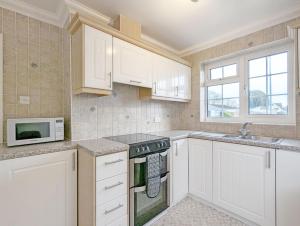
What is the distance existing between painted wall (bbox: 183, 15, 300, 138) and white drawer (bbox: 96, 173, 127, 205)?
1735 mm

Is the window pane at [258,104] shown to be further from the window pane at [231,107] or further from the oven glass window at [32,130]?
the oven glass window at [32,130]

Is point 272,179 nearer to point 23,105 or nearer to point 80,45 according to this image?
point 80,45

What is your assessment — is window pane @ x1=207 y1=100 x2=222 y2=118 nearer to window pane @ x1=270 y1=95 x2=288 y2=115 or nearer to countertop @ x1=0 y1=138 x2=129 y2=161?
window pane @ x1=270 y1=95 x2=288 y2=115

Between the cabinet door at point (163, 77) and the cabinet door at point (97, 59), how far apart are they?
0.70 meters

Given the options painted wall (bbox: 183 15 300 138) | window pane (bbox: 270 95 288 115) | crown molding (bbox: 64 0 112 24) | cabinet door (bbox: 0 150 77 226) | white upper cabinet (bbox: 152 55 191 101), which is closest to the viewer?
cabinet door (bbox: 0 150 77 226)

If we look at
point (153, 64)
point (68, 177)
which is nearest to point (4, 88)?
point (68, 177)

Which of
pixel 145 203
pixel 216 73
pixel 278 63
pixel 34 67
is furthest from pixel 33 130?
pixel 278 63

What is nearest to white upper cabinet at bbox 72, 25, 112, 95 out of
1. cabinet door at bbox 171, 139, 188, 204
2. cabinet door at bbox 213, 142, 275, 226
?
cabinet door at bbox 171, 139, 188, 204

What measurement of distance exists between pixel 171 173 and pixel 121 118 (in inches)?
37.5

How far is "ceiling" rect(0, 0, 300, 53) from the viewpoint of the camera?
1.65 meters

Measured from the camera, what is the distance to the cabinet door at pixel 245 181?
1.55m

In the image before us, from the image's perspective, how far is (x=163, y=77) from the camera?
2307 millimetres

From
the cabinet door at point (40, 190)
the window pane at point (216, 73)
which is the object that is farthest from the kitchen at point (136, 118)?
the window pane at point (216, 73)

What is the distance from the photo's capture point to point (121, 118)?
214 cm
